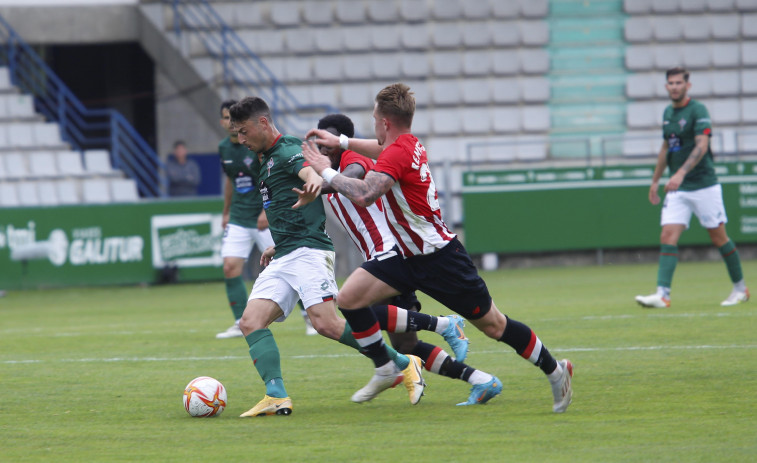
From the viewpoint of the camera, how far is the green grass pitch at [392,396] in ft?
17.1

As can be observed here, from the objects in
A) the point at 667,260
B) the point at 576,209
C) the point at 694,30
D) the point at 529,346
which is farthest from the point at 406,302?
the point at 694,30

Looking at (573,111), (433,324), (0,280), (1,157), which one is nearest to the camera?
(433,324)

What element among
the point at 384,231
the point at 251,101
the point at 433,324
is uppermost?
the point at 251,101

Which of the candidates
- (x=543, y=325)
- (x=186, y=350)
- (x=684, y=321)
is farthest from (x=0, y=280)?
(x=684, y=321)

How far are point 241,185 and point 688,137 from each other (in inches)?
186

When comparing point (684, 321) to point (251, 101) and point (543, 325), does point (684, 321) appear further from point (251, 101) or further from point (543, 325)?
point (251, 101)

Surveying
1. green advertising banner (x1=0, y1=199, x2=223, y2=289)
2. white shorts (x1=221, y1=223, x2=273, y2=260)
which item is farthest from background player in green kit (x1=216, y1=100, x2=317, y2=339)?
green advertising banner (x1=0, y1=199, x2=223, y2=289)

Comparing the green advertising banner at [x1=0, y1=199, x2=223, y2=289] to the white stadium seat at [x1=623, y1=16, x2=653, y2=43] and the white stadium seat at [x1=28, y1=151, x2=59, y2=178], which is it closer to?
the white stadium seat at [x1=28, y1=151, x2=59, y2=178]

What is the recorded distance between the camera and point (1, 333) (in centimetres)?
1195

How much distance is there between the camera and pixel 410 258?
6.36 metres

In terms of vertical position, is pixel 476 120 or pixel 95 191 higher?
pixel 476 120

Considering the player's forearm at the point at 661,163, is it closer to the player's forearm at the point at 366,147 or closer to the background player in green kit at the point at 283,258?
the player's forearm at the point at 366,147

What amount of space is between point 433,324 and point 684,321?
4124 millimetres

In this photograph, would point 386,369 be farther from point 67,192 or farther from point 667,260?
point 67,192
